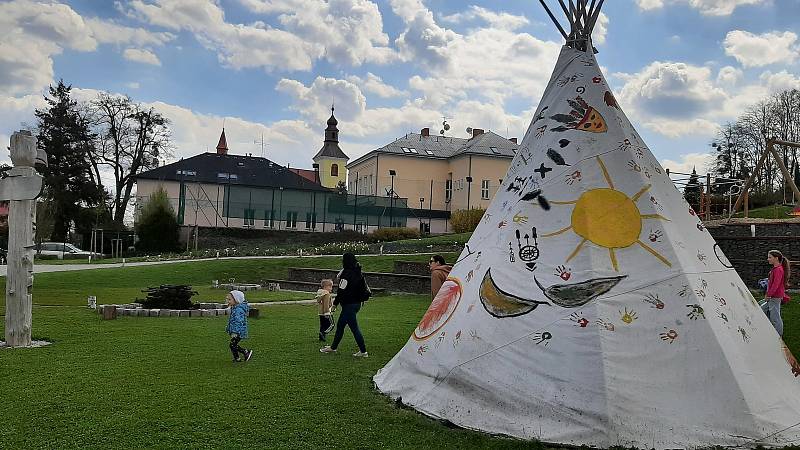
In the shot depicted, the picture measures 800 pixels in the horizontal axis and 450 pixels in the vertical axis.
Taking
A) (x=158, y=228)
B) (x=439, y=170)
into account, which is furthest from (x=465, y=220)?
(x=439, y=170)

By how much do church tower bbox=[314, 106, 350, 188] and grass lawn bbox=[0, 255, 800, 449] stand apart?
7709cm

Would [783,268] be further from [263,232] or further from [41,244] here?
[41,244]

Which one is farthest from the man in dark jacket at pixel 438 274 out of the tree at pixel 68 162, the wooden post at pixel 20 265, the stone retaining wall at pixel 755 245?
the tree at pixel 68 162

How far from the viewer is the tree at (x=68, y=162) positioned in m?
49.9

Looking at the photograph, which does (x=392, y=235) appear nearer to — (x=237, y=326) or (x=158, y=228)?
(x=158, y=228)

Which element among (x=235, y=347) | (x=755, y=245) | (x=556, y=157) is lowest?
(x=235, y=347)

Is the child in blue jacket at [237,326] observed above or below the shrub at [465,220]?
below

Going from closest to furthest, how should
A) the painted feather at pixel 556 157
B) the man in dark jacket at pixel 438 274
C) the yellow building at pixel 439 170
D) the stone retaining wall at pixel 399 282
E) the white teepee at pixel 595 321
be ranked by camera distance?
the white teepee at pixel 595 321, the painted feather at pixel 556 157, the man in dark jacket at pixel 438 274, the stone retaining wall at pixel 399 282, the yellow building at pixel 439 170

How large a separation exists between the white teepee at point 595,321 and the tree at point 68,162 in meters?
49.6

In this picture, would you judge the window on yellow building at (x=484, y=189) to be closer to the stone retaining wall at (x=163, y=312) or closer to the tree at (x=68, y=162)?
the tree at (x=68, y=162)

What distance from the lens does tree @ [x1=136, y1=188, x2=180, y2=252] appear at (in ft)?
134

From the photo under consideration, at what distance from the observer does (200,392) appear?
266 inches

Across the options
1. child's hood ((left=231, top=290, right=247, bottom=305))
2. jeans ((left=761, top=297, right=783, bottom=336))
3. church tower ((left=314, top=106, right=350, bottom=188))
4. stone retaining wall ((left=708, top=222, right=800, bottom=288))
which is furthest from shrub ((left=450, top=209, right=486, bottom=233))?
church tower ((left=314, top=106, right=350, bottom=188))

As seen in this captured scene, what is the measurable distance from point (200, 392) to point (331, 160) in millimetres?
83783
